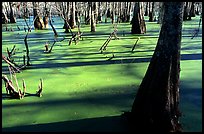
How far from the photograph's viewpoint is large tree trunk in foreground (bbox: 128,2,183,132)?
4.22 metres

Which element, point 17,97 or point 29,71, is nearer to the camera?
point 17,97

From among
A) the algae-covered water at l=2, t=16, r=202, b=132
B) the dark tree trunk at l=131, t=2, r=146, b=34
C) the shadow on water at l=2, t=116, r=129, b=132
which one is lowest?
the shadow on water at l=2, t=116, r=129, b=132

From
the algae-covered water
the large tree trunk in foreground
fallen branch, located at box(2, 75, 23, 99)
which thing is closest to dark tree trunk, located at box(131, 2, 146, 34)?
the algae-covered water

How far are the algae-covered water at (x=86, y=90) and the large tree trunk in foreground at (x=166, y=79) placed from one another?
0.33 m

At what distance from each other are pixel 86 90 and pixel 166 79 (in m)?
2.10

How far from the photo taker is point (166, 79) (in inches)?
167

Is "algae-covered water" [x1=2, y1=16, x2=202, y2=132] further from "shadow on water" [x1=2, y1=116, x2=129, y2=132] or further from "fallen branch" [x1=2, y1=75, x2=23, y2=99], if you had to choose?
"fallen branch" [x1=2, y1=75, x2=23, y2=99]

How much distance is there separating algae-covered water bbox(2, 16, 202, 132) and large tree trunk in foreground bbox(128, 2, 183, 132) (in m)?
0.33

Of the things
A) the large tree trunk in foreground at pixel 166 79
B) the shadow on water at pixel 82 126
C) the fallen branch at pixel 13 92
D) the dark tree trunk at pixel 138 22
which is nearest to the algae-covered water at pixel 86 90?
the shadow on water at pixel 82 126

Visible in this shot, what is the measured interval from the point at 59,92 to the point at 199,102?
2391 millimetres

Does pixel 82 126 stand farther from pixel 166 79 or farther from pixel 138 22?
pixel 138 22

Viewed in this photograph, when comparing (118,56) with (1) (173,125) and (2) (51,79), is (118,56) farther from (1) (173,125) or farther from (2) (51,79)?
(1) (173,125)

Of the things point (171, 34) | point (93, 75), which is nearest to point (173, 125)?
point (171, 34)

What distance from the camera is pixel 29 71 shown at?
7.45m
